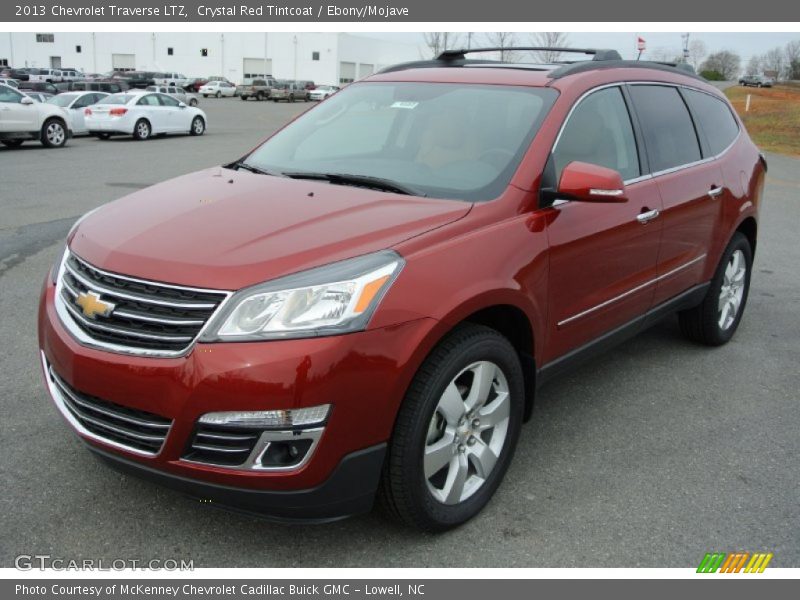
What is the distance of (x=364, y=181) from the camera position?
3521 millimetres

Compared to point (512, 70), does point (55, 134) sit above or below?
below

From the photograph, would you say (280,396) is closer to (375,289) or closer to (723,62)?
(375,289)

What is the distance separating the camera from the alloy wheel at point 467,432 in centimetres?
295

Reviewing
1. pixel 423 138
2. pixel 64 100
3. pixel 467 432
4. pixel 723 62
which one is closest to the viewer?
pixel 467 432

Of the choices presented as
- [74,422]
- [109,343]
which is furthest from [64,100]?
[109,343]

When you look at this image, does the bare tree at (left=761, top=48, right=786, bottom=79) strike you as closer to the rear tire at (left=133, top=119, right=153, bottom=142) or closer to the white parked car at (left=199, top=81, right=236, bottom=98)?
the white parked car at (left=199, top=81, right=236, bottom=98)

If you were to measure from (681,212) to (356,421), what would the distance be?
2.78 meters

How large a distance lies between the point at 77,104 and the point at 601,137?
2204 cm

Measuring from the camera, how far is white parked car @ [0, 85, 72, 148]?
57.5 ft

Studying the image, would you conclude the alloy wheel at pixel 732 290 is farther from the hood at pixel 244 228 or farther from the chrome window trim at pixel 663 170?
the hood at pixel 244 228

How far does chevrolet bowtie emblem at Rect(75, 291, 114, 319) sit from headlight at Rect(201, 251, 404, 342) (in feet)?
1.50

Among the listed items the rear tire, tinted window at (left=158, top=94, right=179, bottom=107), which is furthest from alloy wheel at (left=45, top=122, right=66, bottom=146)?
tinted window at (left=158, top=94, right=179, bottom=107)

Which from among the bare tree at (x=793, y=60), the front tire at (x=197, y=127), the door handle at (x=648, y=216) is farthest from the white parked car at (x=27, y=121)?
the bare tree at (x=793, y=60)

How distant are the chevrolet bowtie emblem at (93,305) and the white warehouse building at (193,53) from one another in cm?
8590
